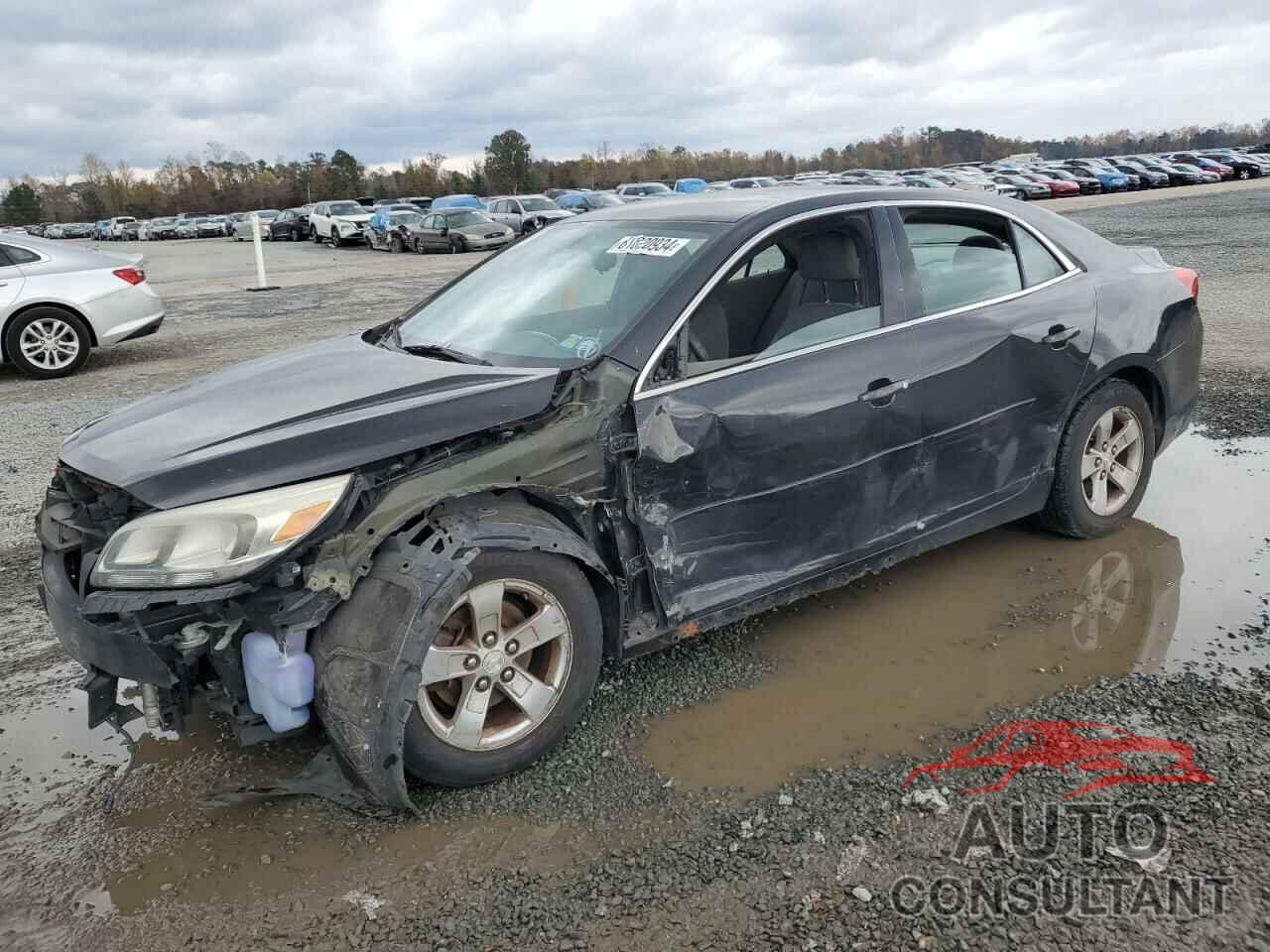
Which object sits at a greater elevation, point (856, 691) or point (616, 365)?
point (616, 365)

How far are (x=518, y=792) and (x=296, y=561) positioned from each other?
3.14 ft

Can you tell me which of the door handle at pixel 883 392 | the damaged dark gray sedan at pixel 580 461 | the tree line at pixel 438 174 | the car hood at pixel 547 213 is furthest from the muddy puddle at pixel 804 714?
the tree line at pixel 438 174

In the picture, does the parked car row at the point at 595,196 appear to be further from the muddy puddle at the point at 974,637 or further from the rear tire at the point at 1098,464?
the muddy puddle at the point at 974,637

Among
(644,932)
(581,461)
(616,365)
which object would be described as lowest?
(644,932)

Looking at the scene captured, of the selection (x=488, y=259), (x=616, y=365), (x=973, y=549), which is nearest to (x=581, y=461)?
(x=616, y=365)

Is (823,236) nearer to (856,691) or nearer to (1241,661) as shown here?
(856,691)

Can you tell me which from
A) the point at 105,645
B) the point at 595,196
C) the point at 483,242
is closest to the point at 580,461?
the point at 105,645

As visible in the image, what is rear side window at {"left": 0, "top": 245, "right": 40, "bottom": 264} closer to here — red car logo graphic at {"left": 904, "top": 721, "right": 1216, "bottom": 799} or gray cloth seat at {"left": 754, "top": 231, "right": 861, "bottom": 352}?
gray cloth seat at {"left": 754, "top": 231, "right": 861, "bottom": 352}

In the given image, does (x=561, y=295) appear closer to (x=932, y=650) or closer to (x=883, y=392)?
(x=883, y=392)

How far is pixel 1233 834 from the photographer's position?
2.51 metres

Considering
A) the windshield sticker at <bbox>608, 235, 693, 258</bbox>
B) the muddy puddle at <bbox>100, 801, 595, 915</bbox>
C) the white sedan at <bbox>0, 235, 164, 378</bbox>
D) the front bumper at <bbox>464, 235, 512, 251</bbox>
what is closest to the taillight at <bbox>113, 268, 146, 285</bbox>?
the white sedan at <bbox>0, 235, 164, 378</bbox>

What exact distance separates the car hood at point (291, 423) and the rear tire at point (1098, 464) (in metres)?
2.52

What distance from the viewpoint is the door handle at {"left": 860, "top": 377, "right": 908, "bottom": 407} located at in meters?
3.43

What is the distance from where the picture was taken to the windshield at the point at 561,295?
131 inches
